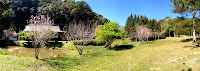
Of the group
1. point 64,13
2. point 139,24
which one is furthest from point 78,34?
point 64,13

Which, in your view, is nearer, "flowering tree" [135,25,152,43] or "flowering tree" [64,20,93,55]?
"flowering tree" [64,20,93,55]

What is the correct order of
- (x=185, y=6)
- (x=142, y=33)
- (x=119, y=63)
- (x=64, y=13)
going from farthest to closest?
(x=64, y=13), (x=142, y=33), (x=185, y=6), (x=119, y=63)

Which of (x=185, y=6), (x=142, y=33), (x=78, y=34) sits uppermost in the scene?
(x=185, y=6)

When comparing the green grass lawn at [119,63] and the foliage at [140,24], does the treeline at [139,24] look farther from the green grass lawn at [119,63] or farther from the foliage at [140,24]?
the green grass lawn at [119,63]

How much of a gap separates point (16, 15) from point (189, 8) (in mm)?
60060

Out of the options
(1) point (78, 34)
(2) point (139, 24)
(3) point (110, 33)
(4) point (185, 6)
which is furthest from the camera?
(2) point (139, 24)

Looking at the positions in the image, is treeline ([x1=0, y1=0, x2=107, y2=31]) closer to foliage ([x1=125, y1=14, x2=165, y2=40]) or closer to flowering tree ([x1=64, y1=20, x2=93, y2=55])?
foliage ([x1=125, y1=14, x2=165, y2=40])

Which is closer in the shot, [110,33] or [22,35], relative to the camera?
[110,33]

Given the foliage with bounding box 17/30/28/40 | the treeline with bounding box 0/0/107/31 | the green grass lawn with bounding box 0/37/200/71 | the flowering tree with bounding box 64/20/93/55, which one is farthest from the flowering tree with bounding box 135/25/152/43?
the foliage with bounding box 17/30/28/40

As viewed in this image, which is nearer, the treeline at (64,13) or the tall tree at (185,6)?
the tall tree at (185,6)

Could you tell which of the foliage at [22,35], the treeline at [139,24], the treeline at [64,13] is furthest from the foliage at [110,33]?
the treeline at [64,13]

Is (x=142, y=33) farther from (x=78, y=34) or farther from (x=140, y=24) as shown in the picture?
(x=78, y=34)

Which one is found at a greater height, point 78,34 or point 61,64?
point 78,34

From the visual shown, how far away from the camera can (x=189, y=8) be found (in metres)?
13.5
